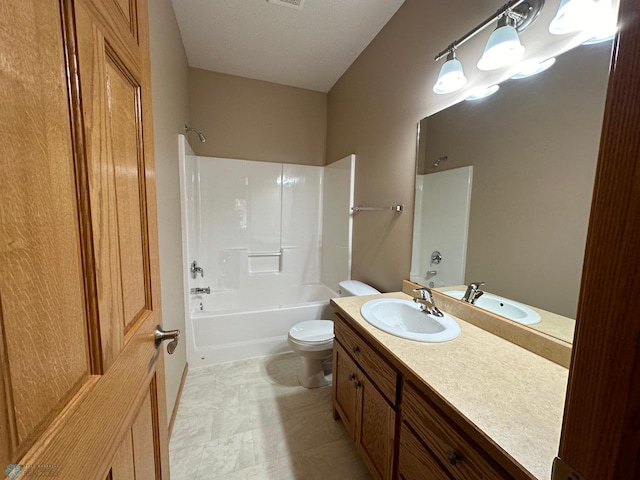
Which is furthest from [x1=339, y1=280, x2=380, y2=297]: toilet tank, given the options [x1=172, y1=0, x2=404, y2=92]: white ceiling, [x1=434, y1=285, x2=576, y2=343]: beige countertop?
[x1=172, y1=0, x2=404, y2=92]: white ceiling

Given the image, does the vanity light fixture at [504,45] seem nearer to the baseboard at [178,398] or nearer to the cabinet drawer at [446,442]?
the cabinet drawer at [446,442]

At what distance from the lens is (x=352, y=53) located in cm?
225

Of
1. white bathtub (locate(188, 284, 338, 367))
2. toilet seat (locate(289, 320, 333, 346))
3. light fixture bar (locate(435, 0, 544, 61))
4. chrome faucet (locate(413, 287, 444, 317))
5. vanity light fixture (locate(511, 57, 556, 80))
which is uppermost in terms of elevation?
light fixture bar (locate(435, 0, 544, 61))

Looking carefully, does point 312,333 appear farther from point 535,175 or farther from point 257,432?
point 535,175

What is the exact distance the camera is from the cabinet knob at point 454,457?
2.25ft

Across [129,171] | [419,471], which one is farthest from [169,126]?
[419,471]

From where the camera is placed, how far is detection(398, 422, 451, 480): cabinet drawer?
0.77 meters

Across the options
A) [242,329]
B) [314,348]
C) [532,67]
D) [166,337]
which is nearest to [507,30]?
[532,67]

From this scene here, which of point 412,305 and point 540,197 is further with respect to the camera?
point 412,305

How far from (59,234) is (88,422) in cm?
32

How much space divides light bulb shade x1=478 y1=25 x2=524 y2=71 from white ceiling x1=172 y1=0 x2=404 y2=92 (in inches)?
40.1

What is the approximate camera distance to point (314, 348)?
1836 mm

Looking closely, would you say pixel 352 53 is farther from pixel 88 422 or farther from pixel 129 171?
pixel 88 422

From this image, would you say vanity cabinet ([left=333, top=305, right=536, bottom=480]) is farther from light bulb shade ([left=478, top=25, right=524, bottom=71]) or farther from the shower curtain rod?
light bulb shade ([left=478, top=25, right=524, bottom=71])
